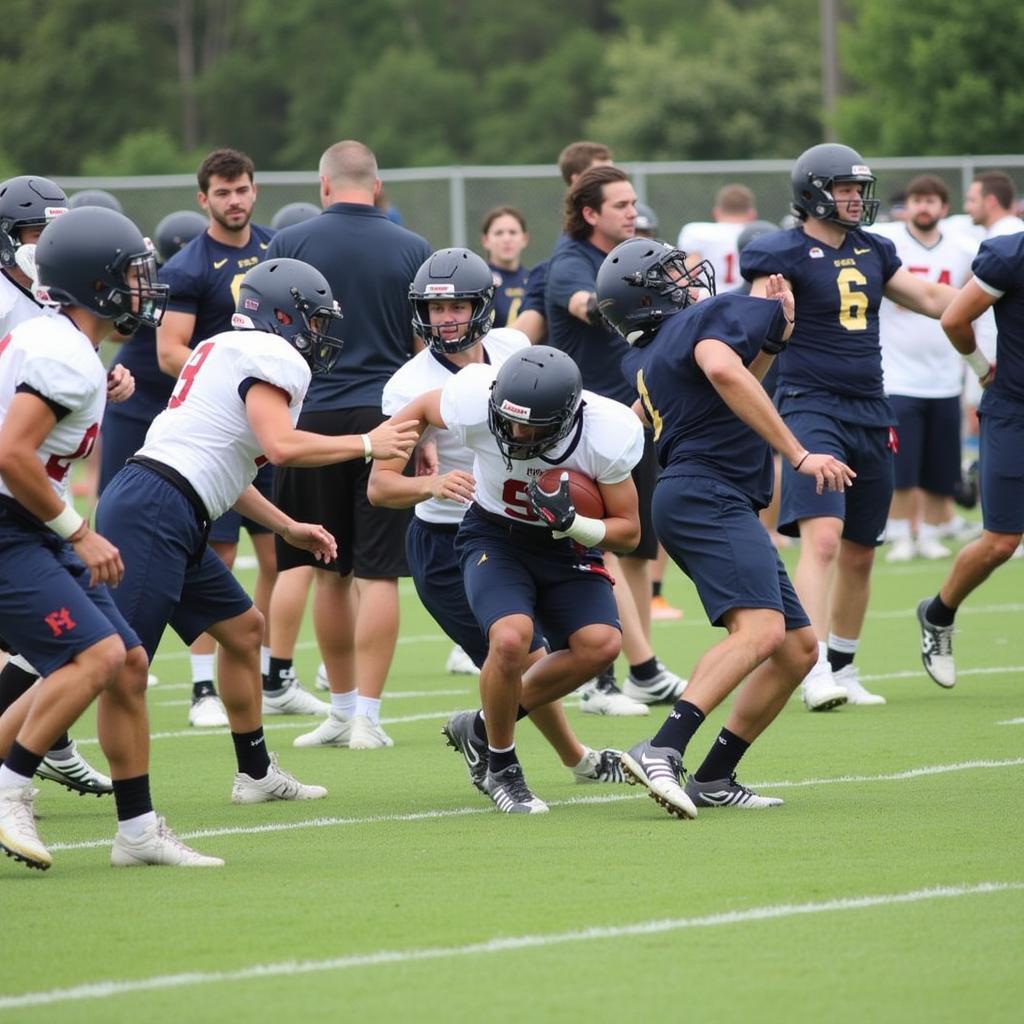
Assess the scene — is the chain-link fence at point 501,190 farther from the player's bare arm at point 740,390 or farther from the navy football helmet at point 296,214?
the player's bare arm at point 740,390

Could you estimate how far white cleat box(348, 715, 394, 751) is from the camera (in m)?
8.16

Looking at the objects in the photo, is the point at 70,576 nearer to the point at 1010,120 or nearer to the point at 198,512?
the point at 198,512

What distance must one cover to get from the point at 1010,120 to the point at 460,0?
2976 centimetres

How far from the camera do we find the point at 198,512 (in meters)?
6.25

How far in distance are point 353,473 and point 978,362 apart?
274cm

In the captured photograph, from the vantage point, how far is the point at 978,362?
8.80 m

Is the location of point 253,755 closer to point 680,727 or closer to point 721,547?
point 680,727

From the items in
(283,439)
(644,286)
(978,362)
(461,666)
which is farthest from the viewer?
(461,666)

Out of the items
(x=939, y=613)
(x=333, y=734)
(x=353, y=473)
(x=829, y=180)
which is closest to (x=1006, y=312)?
(x=829, y=180)

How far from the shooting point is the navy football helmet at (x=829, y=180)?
28.3 feet

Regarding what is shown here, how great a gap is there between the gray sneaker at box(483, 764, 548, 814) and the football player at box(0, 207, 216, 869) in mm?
1151

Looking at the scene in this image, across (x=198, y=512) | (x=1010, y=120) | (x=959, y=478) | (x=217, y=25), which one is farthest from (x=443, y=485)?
→ (x=217, y=25)

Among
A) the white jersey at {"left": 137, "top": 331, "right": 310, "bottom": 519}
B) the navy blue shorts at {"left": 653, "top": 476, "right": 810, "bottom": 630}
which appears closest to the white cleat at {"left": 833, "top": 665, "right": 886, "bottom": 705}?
the navy blue shorts at {"left": 653, "top": 476, "right": 810, "bottom": 630}

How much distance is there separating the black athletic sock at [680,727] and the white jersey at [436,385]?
1.17 meters
